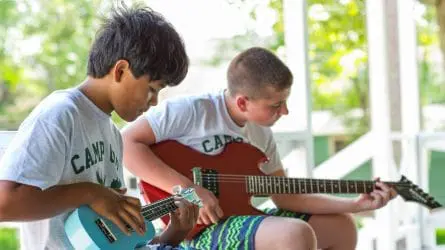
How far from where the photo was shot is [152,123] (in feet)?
7.12

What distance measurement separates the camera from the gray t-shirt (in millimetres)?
1386

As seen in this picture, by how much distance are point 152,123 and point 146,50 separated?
0.60 metres

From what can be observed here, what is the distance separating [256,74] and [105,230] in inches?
35.2

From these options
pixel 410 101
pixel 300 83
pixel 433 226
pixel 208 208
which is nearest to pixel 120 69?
pixel 208 208

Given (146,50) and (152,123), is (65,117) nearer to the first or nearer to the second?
(146,50)

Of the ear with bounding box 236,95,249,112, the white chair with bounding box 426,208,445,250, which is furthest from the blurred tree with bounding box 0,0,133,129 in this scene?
the ear with bounding box 236,95,249,112

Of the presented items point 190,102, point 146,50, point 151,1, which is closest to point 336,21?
point 151,1

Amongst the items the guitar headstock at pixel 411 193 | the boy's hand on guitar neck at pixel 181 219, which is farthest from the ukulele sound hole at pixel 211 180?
the guitar headstock at pixel 411 193

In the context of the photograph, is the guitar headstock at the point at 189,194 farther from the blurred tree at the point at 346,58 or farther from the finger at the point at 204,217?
the blurred tree at the point at 346,58

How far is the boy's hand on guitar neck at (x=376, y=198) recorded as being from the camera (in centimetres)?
237

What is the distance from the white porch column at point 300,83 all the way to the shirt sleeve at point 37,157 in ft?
7.13

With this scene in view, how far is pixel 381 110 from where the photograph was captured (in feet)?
15.3

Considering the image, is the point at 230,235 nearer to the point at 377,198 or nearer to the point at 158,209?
the point at 158,209

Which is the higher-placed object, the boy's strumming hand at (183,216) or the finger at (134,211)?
the finger at (134,211)
